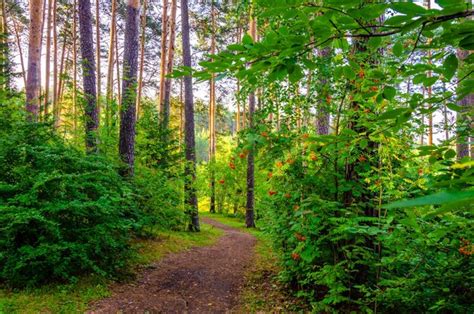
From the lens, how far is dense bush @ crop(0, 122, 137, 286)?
Result: 12.4 ft

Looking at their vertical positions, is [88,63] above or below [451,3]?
above

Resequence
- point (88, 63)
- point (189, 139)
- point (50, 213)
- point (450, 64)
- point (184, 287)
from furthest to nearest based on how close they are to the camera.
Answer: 1. point (189, 139)
2. point (88, 63)
3. point (184, 287)
4. point (50, 213)
5. point (450, 64)

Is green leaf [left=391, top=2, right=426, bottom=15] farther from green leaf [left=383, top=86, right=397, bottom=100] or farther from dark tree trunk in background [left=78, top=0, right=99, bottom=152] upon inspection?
dark tree trunk in background [left=78, top=0, right=99, bottom=152]

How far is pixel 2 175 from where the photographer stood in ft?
13.9

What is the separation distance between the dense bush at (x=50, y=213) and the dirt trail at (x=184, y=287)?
55 cm

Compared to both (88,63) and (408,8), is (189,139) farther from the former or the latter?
(408,8)

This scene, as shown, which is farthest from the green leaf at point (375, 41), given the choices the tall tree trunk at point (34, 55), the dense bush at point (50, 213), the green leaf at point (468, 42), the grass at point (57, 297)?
the tall tree trunk at point (34, 55)

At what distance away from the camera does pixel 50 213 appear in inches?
160

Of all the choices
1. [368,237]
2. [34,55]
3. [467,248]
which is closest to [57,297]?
[368,237]

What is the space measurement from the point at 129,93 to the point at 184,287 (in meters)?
4.42


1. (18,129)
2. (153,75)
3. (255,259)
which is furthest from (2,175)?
(153,75)

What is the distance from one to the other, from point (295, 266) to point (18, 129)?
4.54 meters

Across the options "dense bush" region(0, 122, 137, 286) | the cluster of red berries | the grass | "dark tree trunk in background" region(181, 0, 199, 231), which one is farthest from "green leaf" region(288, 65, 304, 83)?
"dark tree trunk in background" region(181, 0, 199, 231)

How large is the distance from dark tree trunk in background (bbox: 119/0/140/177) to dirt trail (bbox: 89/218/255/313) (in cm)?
246
